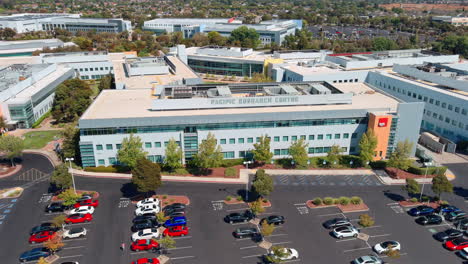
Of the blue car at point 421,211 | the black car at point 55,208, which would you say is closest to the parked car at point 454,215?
the blue car at point 421,211

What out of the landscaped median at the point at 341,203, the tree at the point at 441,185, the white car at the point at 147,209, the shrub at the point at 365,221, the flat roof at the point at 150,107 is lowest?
the landscaped median at the point at 341,203

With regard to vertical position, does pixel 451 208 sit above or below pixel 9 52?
below

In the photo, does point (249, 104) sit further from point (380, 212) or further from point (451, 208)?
point (451, 208)

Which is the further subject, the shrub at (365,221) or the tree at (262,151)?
the tree at (262,151)

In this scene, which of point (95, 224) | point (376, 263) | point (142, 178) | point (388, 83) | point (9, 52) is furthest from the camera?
point (9, 52)

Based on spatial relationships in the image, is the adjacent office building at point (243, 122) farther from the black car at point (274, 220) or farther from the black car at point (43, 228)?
the black car at point (274, 220)

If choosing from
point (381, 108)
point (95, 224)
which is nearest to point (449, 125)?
point (381, 108)

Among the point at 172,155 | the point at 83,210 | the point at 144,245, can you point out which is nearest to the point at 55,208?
the point at 83,210
